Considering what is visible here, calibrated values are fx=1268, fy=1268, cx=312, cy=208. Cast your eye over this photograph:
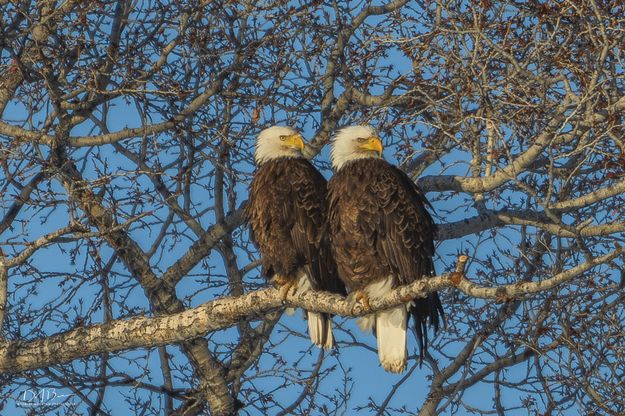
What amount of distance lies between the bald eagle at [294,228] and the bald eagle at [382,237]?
0.10 metres

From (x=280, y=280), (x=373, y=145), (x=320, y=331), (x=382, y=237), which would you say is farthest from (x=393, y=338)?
(x=373, y=145)

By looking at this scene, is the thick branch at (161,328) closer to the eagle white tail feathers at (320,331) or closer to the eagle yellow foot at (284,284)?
the eagle yellow foot at (284,284)

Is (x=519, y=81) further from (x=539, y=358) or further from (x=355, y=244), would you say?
(x=539, y=358)

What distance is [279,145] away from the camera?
7.65 m

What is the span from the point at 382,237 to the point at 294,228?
0.50 meters

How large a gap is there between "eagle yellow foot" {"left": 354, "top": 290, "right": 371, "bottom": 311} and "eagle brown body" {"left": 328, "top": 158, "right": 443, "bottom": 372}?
0.26 feet

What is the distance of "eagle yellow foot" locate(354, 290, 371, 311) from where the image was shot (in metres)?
6.70

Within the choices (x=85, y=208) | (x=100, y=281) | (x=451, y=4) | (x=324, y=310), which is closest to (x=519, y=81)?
(x=451, y=4)

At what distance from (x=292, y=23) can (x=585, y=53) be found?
213 cm

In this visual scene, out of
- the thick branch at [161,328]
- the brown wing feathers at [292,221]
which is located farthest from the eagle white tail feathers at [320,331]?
the thick branch at [161,328]

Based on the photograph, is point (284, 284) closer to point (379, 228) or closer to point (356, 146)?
point (379, 228)

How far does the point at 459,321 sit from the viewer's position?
848cm

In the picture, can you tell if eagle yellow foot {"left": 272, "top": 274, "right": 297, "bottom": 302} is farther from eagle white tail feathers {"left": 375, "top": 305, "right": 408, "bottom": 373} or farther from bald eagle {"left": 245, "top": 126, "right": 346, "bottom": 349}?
eagle white tail feathers {"left": 375, "top": 305, "right": 408, "bottom": 373}

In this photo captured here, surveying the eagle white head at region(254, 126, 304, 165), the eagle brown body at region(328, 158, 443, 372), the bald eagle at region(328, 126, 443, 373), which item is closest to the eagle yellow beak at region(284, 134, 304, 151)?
the eagle white head at region(254, 126, 304, 165)
